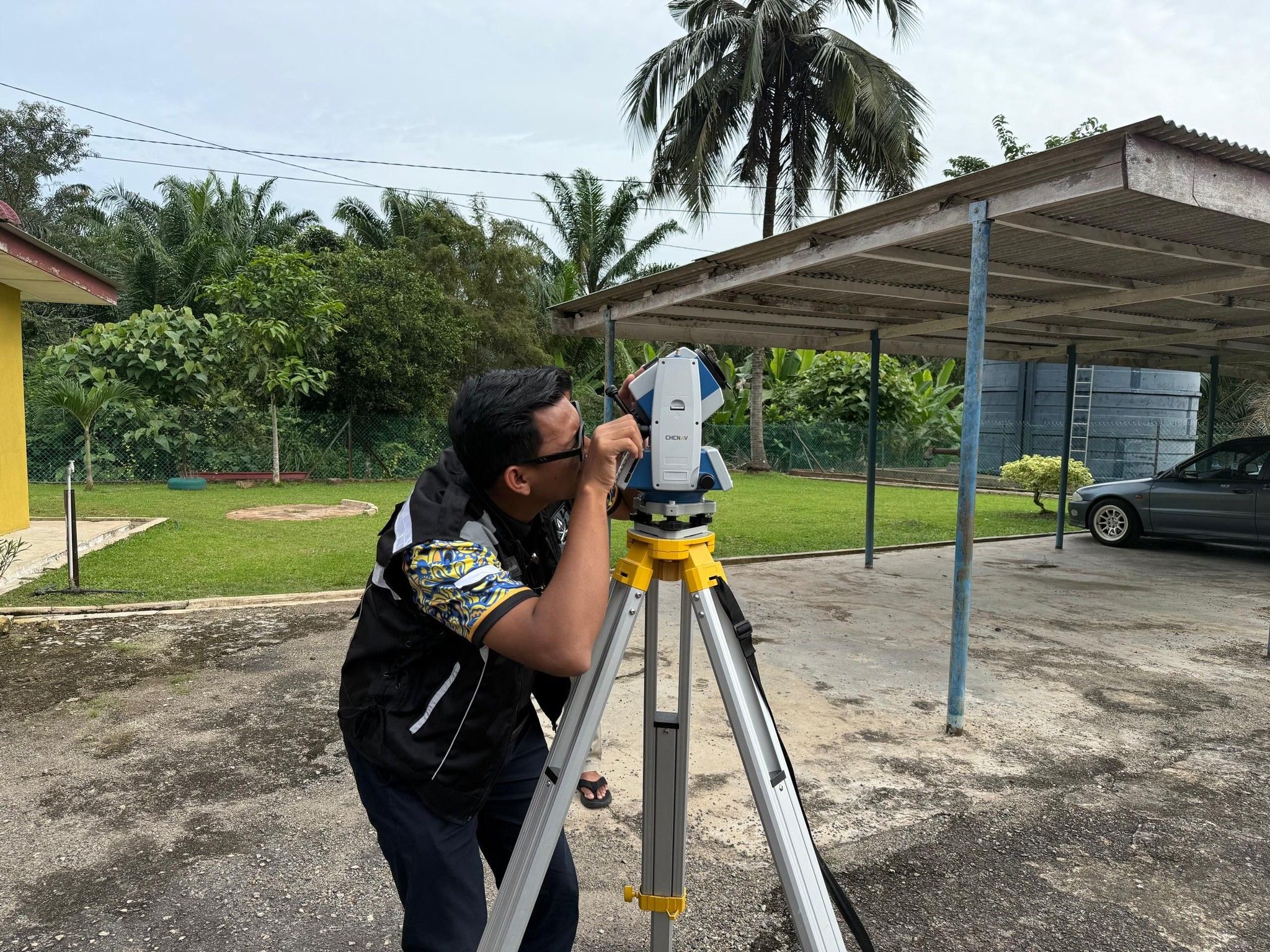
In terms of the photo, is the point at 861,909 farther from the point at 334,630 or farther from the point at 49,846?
the point at 334,630

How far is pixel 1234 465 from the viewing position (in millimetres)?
9609

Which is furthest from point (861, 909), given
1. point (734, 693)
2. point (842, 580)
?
point (842, 580)

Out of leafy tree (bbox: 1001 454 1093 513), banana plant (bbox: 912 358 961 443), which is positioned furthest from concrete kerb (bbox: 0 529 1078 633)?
banana plant (bbox: 912 358 961 443)

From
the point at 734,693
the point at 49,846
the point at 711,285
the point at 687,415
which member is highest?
the point at 711,285

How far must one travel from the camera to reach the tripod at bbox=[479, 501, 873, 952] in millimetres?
1536

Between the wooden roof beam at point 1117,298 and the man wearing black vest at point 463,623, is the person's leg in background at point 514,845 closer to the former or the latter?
the man wearing black vest at point 463,623

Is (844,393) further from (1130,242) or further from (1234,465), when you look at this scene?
(1130,242)

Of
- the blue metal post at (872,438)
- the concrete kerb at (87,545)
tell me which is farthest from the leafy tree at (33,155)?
the blue metal post at (872,438)

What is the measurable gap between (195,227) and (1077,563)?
76.9 feet

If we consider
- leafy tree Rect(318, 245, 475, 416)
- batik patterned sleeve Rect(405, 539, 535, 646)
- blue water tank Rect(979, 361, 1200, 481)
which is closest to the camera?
batik patterned sleeve Rect(405, 539, 535, 646)

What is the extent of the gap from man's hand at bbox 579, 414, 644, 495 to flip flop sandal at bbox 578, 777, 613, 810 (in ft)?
7.29

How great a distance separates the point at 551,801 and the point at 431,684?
314 millimetres

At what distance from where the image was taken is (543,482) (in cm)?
156

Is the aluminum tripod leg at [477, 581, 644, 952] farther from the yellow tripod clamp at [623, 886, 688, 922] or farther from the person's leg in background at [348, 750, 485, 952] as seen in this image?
the yellow tripod clamp at [623, 886, 688, 922]
